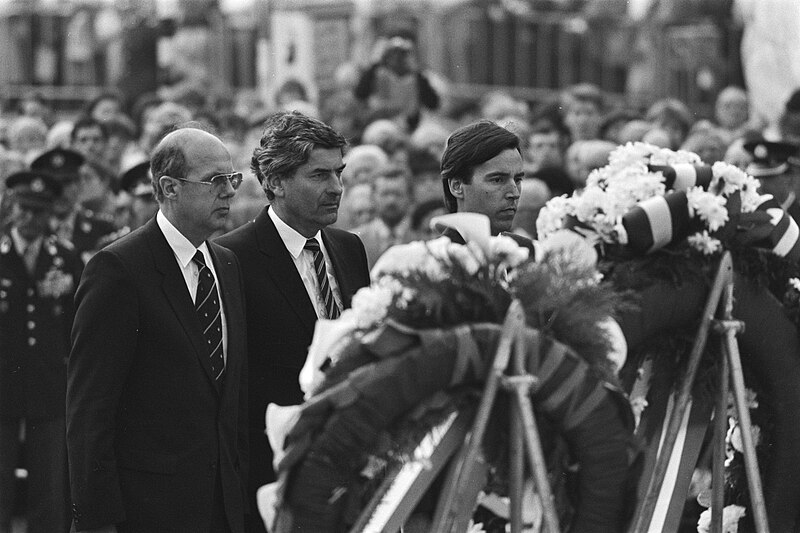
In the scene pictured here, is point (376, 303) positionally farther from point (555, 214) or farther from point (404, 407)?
point (555, 214)

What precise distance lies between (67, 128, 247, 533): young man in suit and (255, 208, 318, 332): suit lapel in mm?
391

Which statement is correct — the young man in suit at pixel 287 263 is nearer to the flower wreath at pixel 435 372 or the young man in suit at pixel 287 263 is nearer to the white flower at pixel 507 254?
the flower wreath at pixel 435 372

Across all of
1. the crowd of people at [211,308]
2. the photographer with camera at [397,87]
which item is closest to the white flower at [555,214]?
the crowd of people at [211,308]

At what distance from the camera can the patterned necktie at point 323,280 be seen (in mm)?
6094

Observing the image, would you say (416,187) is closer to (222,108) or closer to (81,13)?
(222,108)

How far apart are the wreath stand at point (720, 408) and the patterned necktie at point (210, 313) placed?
158 centimetres

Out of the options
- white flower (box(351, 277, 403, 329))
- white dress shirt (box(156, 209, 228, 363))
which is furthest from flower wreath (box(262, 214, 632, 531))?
white dress shirt (box(156, 209, 228, 363))

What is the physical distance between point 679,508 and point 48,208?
17.8 ft

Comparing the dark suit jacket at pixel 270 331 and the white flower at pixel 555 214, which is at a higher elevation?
the white flower at pixel 555 214

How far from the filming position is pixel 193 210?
5.58 m

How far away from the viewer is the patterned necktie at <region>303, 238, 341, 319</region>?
609cm

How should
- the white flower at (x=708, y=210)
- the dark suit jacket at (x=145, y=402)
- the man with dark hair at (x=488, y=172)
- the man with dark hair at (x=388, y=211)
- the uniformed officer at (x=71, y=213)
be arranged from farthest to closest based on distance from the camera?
1. the man with dark hair at (x=388, y=211)
2. the uniformed officer at (x=71, y=213)
3. the man with dark hair at (x=488, y=172)
4. the dark suit jacket at (x=145, y=402)
5. the white flower at (x=708, y=210)

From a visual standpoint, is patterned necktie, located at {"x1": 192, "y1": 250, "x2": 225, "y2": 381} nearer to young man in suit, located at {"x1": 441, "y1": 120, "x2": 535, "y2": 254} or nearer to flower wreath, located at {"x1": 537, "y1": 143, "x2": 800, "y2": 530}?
young man in suit, located at {"x1": 441, "y1": 120, "x2": 535, "y2": 254}

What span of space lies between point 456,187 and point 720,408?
1.48 m
